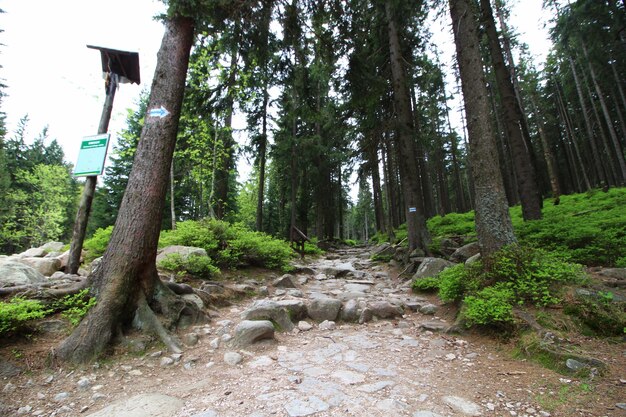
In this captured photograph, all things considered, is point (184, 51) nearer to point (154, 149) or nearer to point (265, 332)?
point (154, 149)

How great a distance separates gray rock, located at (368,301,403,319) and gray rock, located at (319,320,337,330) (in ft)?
2.67

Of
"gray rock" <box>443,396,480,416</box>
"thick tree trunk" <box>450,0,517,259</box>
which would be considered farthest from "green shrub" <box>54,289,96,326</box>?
"thick tree trunk" <box>450,0,517,259</box>

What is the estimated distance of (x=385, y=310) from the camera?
512 centimetres

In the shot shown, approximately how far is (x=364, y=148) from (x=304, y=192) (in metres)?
11.8

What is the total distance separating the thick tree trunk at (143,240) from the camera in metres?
3.33

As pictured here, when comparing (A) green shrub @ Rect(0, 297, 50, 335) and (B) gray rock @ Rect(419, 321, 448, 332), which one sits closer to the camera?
(A) green shrub @ Rect(0, 297, 50, 335)

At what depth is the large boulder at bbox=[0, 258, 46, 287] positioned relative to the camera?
3.96 metres

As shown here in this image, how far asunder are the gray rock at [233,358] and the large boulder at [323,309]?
5.95 feet

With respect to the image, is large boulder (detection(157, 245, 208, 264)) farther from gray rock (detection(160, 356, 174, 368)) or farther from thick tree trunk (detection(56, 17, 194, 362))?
gray rock (detection(160, 356, 174, 368))

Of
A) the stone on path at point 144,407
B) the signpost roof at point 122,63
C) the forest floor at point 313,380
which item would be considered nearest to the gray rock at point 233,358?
the forest floor at point 313,380

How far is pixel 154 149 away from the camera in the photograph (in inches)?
164

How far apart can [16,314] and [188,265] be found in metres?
3.03

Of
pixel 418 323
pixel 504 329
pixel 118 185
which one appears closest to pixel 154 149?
pixel 418 323

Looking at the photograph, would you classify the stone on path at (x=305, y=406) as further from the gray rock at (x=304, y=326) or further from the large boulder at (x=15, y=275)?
the large boulder at (x=15, y=275)
